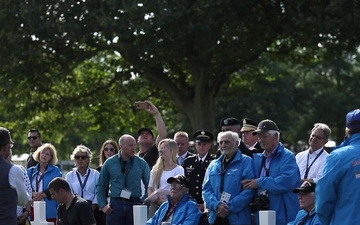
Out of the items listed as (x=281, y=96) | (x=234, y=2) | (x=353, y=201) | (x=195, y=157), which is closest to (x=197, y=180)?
(x=195, y=157)

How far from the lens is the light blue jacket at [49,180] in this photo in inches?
520

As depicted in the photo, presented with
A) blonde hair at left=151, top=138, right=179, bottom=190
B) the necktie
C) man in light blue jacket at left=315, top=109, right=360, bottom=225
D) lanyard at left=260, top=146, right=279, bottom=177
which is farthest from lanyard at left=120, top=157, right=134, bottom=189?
man in light blue jacket at left=315, top=109, right=360, bottom=225

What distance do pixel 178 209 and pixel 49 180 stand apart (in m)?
3.48

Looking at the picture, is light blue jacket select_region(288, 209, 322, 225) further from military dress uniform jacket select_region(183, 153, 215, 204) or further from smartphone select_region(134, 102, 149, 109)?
smartphone select_region(134, 102, 149, 109)

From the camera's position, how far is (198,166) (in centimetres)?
1193

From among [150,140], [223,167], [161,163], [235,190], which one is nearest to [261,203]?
[235,190]

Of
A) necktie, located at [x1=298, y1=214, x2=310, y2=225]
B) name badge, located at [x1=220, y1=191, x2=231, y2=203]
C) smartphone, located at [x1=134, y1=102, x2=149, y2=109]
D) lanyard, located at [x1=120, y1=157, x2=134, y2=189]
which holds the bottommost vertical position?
necktie, located at [x1=298, y1=214, x2=310, y2=225]

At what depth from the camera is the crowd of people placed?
7395 millimetres

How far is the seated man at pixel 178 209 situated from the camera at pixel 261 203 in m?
0.66

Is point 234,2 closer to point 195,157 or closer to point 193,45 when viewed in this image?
point 193,45

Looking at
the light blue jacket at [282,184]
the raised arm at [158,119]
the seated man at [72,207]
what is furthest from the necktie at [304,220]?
Result: the raised arm at [158,119]

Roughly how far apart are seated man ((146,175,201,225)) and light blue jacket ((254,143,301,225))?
2.86ft

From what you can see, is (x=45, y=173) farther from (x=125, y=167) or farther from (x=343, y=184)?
(x=343, y=184)

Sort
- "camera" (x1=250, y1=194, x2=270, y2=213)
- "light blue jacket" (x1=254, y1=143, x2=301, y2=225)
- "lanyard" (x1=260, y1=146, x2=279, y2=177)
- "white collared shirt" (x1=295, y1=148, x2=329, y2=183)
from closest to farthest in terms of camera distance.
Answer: "light blue jacket" (x1=254, y1=143, x2=301, y2=225) → "camera" (x1=250, y1=194, x2=270, y2=213) → "lanyard" (x1=260, y1=146, x2=279, y2=177) → "white collared shirt" (x1=295, y1=148, x2=329, y2=183)
